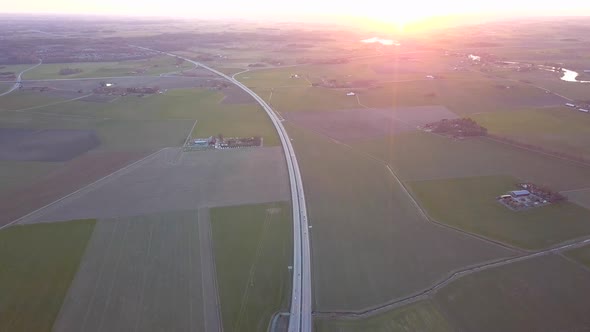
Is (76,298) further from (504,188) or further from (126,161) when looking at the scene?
(504,188)

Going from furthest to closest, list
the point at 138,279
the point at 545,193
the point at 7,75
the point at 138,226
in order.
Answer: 1. the point at 7,75
2. the point at 545,193
3. the point at 138,226
4. the point at 138,279

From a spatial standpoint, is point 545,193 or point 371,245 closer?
point 371,245

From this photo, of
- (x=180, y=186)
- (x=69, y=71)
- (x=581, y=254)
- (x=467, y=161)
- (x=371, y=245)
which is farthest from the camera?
(x=69, y=71)

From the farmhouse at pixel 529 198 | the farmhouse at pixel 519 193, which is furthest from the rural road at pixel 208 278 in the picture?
the farmhouse at pixel 519 193

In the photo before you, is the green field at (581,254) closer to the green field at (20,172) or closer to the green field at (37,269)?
the green field at (37,269)

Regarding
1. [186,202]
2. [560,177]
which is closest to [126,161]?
[186,202]

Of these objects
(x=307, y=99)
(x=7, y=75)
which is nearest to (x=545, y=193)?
(x=307, y=99)

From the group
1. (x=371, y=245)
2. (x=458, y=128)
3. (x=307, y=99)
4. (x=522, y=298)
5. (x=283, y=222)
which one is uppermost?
(x=307, y=99)

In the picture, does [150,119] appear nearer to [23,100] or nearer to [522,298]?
[23,100]
